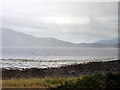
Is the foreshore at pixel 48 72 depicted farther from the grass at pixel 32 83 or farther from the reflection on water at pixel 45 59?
the grass at pixel 32 83

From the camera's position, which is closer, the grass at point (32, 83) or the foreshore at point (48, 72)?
the grass at point (32, 83)

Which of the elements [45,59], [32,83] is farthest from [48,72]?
[45,59]

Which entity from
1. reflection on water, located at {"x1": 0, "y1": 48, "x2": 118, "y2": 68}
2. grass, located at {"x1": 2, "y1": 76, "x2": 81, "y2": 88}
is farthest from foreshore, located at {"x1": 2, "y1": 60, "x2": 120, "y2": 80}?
grass, located at {"x1": 2, "y1": 76, "x2": 81, "y2": 88}

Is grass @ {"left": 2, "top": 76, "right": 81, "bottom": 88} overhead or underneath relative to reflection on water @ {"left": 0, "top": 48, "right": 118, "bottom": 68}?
overhead

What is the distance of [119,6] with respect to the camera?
12.2 meters

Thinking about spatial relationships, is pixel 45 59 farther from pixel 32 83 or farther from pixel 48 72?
pixel 32 83

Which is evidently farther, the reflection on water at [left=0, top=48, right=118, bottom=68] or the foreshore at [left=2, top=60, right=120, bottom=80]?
the reflection on water at [left=0, top=48, right=118, bottom=68]

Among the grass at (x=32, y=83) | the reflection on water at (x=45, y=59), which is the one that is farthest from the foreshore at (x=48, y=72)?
the grass at (x=32, y=83)

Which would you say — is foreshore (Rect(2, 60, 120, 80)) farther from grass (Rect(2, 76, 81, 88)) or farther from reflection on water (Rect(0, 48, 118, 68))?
grass (Rect(2, 76, 81, 88))

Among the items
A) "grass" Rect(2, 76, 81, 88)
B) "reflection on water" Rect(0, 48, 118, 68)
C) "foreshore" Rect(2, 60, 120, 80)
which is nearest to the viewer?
"grass" Rect(2, 76, 81, 88)

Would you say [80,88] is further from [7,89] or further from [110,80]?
[7,89]

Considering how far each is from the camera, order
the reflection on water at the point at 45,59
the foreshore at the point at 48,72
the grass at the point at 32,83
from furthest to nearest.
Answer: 1. the reflection on water at the point at 45,59
2. the foreshore at the point at 48,72
3. the grass at the point at 32,83

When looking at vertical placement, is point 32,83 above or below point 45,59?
above

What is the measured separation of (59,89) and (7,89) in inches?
111
